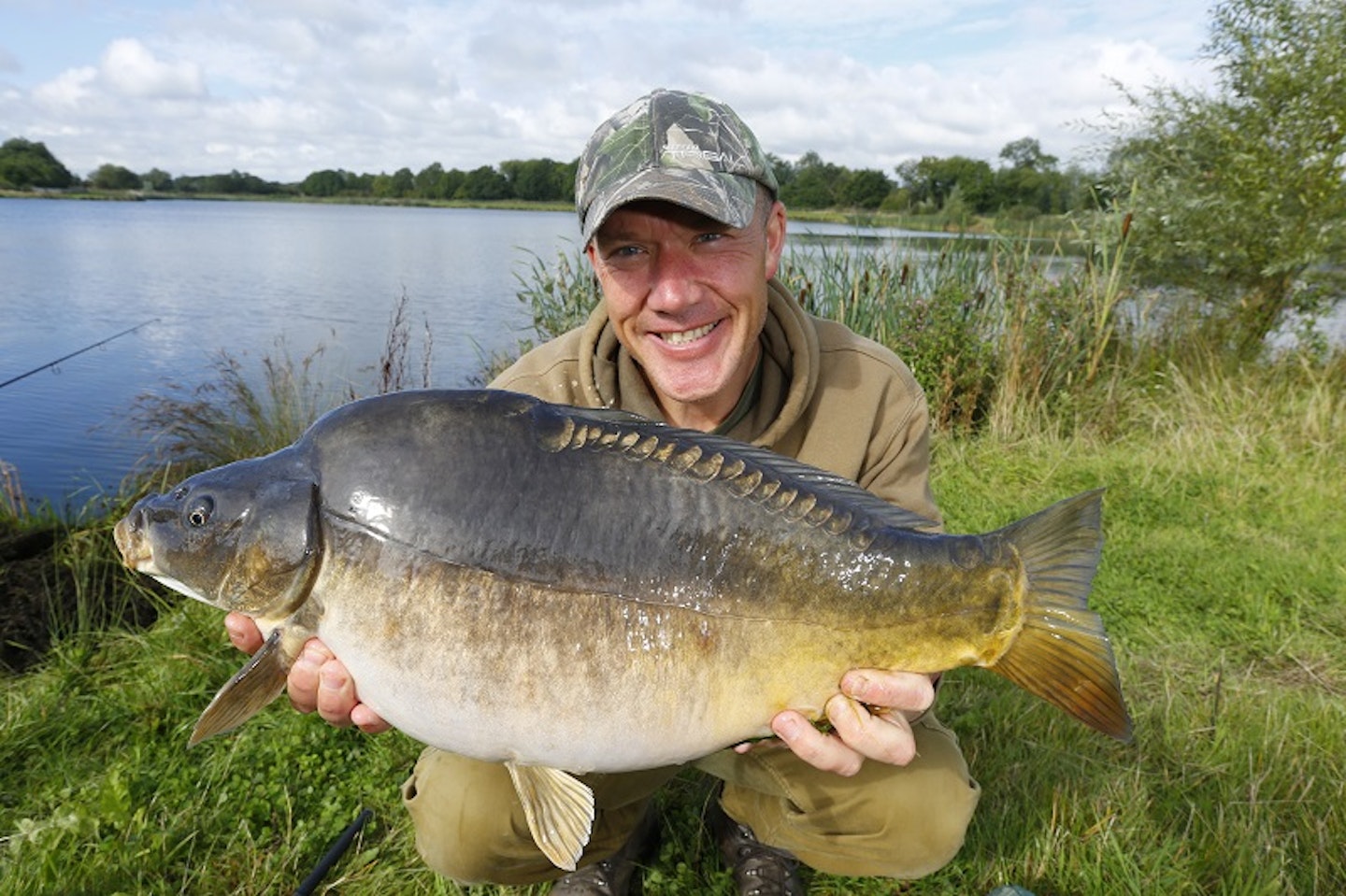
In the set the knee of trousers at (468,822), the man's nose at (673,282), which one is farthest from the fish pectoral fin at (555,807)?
the man's nose at (673,282)

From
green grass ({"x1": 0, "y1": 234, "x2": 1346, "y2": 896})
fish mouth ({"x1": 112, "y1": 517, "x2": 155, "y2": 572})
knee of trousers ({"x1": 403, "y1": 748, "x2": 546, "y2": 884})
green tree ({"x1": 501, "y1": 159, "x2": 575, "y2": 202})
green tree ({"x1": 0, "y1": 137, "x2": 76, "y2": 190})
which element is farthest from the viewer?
green tree ({"x1": 501, "y1": 159, "x2": 575, "y2": 202})

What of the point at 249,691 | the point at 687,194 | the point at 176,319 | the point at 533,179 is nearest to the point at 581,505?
the point at 249,691

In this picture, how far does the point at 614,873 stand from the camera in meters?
2.53

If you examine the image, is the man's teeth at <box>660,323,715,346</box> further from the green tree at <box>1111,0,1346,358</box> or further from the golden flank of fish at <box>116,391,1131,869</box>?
the green tree at <box>1111,0,1346,358</box>

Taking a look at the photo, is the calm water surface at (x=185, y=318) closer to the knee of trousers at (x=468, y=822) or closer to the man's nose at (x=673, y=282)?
the knee of trousers at (x=468, y=822)

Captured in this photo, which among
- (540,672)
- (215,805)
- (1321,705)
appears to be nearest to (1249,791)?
(1321,705)

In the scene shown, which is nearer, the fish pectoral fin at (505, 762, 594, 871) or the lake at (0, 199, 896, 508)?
the fish pectoral fin at (505, 762, 594, 871)

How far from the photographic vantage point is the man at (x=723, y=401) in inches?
91.2

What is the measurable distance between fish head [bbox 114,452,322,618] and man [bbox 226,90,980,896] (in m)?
0.48

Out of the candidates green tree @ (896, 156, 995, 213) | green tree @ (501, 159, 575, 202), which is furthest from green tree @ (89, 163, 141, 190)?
green tree @ (896, 156, 995, 213)

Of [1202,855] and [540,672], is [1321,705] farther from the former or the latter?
[540,672]

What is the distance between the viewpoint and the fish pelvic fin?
173 cm

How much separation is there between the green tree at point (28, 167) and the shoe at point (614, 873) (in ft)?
183

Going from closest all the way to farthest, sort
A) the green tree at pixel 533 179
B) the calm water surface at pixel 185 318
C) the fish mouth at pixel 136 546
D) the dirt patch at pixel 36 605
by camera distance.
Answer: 1. the fish mouth at pixel 136 546
2. the dirt patch at pixel 36 605
3. the calm water surface at pixel 185 318
4. the green tree at pixel 533 179
